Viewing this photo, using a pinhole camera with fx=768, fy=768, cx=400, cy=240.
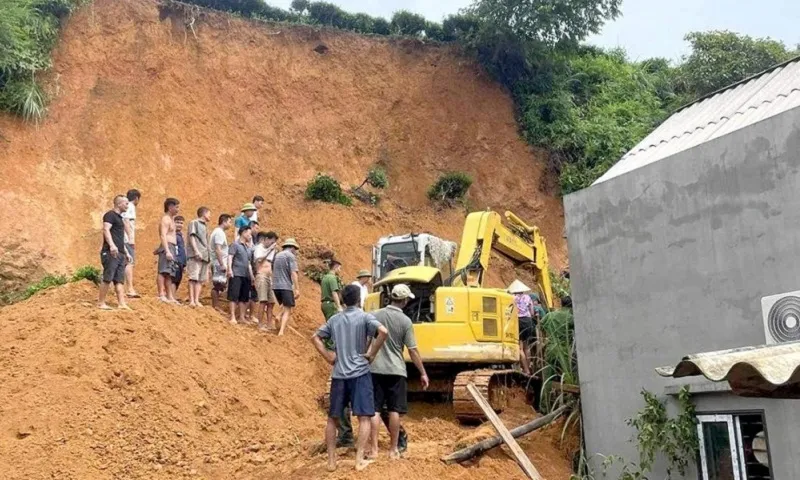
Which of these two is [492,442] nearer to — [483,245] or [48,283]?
[483,245]

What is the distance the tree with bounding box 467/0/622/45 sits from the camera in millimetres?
23781

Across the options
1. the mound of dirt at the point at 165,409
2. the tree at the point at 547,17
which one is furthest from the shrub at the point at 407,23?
the mound of dirt at the point at 165,409

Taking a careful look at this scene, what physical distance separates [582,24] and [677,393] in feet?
64.1

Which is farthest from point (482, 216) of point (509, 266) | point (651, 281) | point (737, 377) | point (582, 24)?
point (582, 24)

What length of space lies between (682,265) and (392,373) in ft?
9.37

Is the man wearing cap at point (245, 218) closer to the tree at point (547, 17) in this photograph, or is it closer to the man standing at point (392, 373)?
the man standing at point (392, 373)

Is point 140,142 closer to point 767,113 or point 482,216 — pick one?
point 482,216

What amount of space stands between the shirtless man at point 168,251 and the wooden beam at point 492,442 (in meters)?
5.43

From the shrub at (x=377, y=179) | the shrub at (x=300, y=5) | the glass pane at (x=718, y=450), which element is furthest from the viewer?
the shrub at (x=300, y=5)

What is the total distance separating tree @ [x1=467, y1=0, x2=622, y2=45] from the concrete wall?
17.1 meters

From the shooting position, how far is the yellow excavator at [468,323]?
10.4 metres

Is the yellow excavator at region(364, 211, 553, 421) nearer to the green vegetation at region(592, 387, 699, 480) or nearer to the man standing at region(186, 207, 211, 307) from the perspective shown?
the man standing at region(186, 207, 211, 307)

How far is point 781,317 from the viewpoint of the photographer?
612cm

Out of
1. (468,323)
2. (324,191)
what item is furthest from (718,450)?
(324,191)
